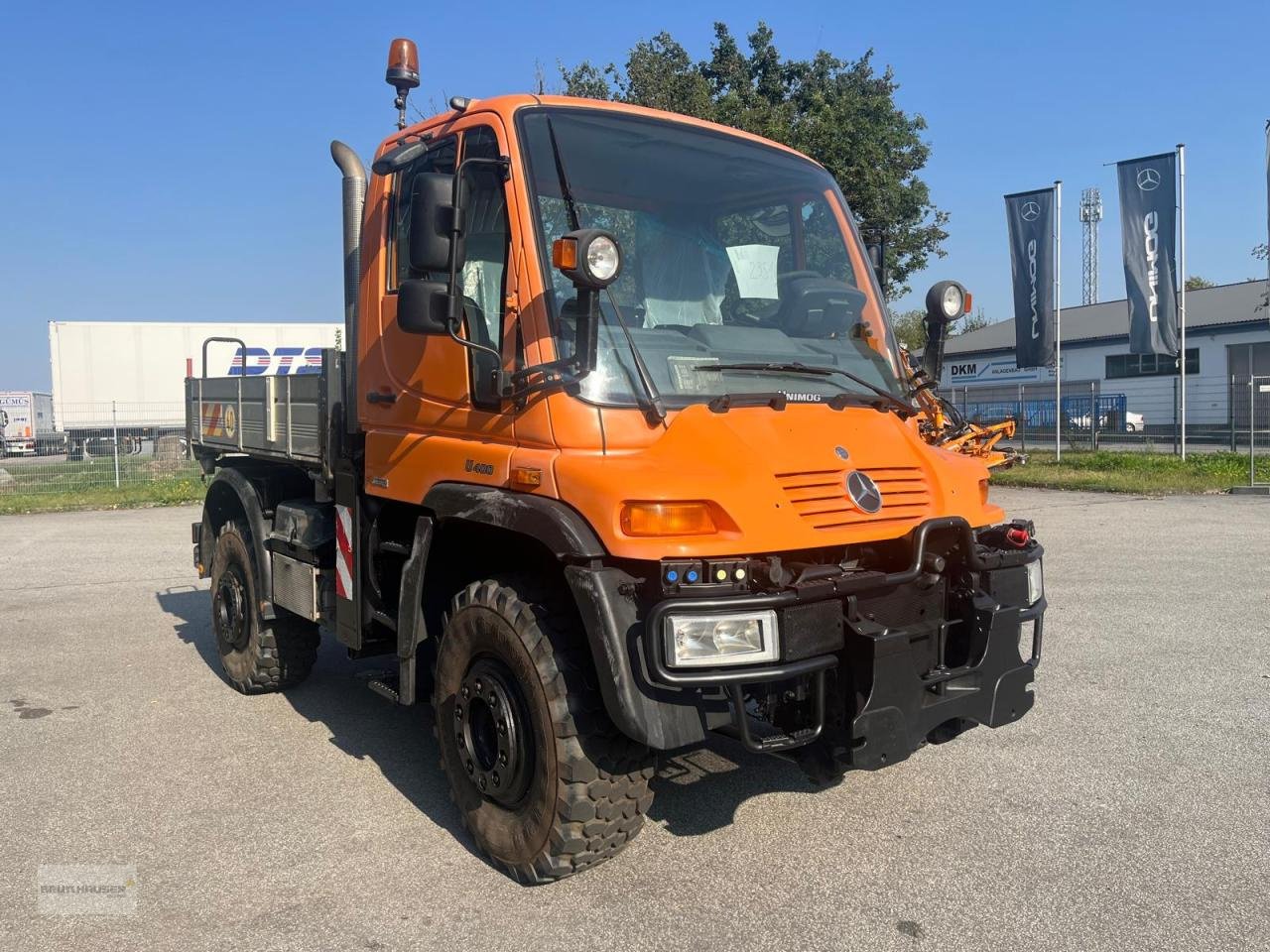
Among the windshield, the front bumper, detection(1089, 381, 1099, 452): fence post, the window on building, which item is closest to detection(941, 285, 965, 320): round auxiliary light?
the windshield

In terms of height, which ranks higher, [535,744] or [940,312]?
[940,312]

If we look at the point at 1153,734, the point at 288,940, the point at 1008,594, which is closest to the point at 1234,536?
the point at 1153,734

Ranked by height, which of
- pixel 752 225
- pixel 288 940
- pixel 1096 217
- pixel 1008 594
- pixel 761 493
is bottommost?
pixel 288 940

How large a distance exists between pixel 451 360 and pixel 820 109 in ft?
73.6

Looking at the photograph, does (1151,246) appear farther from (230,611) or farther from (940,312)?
(230,611)

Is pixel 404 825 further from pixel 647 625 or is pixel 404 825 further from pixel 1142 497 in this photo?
pixel 1142 497

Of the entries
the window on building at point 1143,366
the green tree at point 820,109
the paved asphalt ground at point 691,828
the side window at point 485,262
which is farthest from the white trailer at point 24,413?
the window on building at point 1143,366

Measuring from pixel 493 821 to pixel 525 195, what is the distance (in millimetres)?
2354

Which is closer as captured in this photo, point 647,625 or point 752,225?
point 647,625

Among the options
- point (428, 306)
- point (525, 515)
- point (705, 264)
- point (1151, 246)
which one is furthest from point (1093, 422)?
point (525, 515)

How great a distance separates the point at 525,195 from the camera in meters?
3.77

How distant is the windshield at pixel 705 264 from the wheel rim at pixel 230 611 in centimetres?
349

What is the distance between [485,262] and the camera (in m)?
3.87

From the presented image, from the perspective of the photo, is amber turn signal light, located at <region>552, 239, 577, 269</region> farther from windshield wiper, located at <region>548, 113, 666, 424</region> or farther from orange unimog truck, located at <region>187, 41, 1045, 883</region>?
windshield wiper, located at <region>548, 113, 666, 424</region>
